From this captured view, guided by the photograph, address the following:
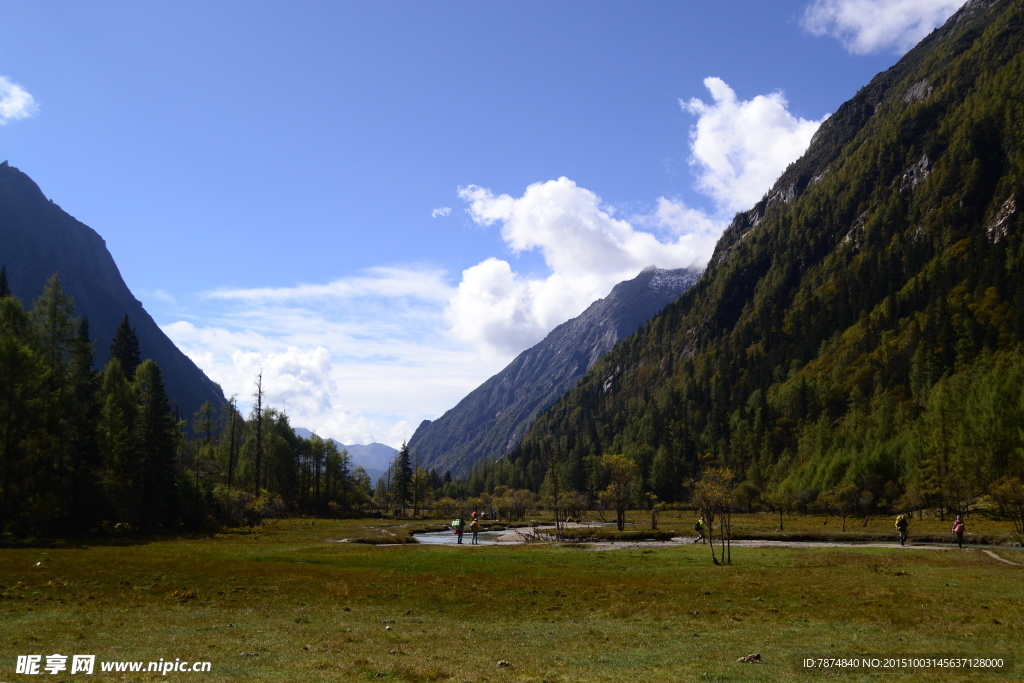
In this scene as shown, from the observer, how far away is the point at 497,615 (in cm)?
2727

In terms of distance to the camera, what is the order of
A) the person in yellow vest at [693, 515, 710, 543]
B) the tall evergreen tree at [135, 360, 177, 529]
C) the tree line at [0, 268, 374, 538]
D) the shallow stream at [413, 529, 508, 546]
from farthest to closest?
the shallow stream at [413, 529, 508, 546], the tall evergreen tree at [135, 360, 177, 529], the person in yellow vest at [693, 515, 710, 543], the tree line at [0, 268, 374, 538]

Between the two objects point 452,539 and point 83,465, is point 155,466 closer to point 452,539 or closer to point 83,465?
point 83,465

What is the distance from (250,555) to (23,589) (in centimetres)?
2127

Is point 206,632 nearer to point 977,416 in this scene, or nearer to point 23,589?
point 23,589

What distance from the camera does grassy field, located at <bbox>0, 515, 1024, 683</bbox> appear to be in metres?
17.4

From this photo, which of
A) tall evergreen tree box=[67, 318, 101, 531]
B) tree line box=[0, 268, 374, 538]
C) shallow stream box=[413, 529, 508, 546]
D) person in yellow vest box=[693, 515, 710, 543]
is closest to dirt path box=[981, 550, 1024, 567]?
person in yellow vest box=[693, 515, 710, 543]

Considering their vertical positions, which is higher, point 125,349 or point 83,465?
point 125,349

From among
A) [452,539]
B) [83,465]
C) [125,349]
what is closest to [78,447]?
[83,465]

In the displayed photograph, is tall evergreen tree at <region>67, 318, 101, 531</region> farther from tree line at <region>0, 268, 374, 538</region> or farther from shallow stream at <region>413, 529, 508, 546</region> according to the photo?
shallow stream at <region>413, 529, 508, 546</region>

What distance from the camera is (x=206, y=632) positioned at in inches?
866

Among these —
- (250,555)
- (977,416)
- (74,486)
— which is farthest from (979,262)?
(74,486)

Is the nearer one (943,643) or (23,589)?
(943,643)

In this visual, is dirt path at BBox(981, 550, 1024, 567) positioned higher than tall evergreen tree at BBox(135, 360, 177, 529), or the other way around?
tall evergreen tree at BBox(135, 360, 177, 529)

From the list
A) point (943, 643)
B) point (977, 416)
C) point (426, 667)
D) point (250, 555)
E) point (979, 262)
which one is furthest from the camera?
point (979, 262)
